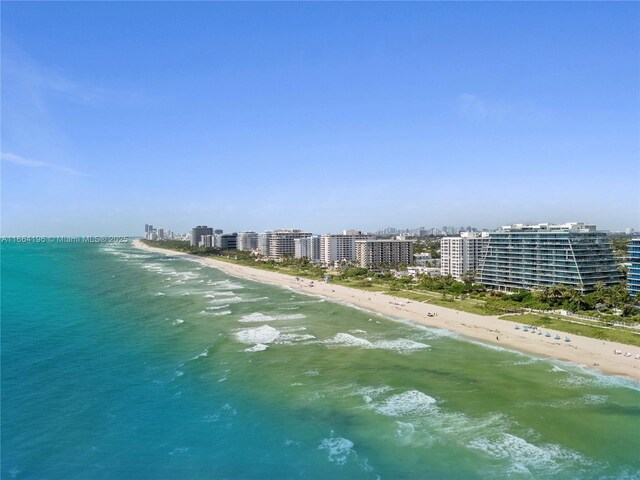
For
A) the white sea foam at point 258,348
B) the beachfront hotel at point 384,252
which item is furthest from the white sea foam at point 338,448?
the beachfront hotel at point 384,252

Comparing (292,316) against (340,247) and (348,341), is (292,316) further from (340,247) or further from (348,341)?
(340,247)

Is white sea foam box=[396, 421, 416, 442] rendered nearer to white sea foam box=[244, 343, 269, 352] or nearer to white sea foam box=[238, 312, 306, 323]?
white sea foam box=[244, 343, 269, 352]

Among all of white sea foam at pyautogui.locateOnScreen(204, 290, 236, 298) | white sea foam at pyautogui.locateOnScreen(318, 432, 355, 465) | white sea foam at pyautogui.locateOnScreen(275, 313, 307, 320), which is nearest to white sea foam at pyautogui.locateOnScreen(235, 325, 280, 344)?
white sea foam at pyautogui.locateOnScreen(275, 313, 307, 320)

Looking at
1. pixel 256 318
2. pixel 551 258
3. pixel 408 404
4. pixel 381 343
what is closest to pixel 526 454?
pixel 408 404

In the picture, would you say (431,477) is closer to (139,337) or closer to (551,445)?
(551,445)

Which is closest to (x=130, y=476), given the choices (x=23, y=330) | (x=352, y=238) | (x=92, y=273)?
(x=23, y=330)
